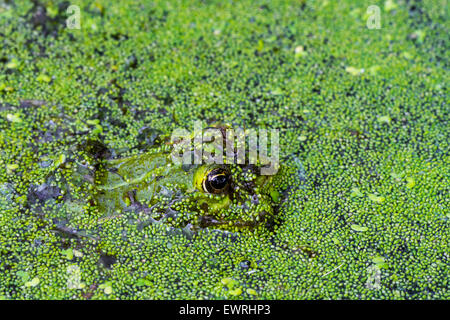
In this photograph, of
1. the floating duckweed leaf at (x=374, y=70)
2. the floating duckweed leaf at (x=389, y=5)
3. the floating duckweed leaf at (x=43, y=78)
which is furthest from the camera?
the floating duckweed leaf at (x=389, y=5)

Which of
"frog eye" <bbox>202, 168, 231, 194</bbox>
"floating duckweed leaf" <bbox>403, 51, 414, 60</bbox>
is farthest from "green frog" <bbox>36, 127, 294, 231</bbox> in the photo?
"floating duckweed leaf" <bbox>403, 51, 414, 60</bbox>

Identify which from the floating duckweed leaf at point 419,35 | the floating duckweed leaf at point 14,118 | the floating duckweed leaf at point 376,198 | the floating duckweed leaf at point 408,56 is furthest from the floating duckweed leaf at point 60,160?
the floating duckweed leaf at point 419,35

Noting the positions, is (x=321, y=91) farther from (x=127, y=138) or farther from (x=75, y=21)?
(x=75, y=21)

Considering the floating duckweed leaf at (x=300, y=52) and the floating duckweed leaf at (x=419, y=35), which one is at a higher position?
the floating duckweed leaf at (x=419, y=35)

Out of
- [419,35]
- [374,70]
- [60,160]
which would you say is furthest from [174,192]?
[419,35]

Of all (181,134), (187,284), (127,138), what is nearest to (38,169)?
(127,138)

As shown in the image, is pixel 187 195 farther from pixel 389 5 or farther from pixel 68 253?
pixel 389 5

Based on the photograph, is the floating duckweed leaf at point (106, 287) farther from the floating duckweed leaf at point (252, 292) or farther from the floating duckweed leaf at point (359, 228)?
the floating duckweed leaf at point (359, 228)

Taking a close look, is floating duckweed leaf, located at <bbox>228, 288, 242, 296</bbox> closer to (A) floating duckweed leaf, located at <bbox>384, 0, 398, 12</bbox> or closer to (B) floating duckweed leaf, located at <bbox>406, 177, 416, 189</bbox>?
(B) floating duckweed leaf, located at <bbox>406, 177, 416, 189</bbox>
